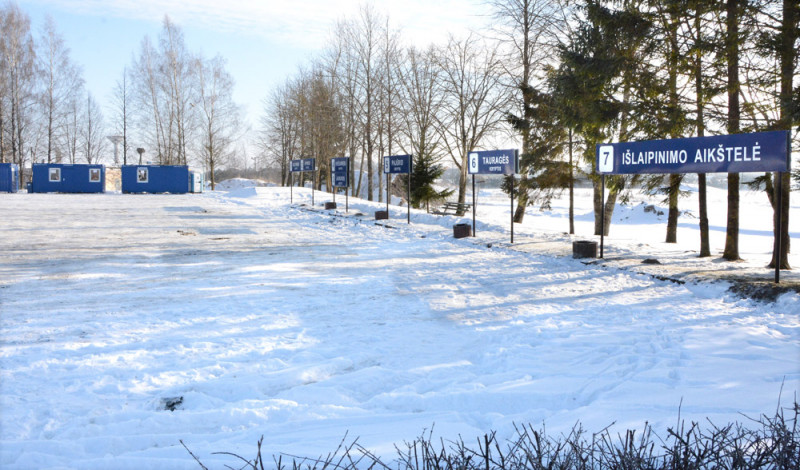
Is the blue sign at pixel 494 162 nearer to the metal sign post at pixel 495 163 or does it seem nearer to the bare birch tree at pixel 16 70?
the metal sign post at pixel 495 163

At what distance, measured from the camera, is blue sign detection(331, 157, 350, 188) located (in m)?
23.8

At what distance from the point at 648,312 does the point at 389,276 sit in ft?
13.6

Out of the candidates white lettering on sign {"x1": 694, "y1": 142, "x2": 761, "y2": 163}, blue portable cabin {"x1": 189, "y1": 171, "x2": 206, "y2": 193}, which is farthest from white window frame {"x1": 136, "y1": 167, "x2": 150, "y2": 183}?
white lettering on sign {"x1": 694, "y1": 142, "x2": 761, "y2": 163}

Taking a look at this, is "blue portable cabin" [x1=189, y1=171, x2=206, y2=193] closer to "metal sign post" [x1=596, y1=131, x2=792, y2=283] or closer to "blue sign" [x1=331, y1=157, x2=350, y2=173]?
"blue sign" [x1=331, y1=157, x2=350, y2=173]

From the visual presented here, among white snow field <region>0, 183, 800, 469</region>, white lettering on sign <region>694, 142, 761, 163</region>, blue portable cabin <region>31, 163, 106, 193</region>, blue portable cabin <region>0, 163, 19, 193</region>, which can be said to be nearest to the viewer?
white snow field <region>0, 183, 800, 469</region>

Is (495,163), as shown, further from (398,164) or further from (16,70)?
(16,70)

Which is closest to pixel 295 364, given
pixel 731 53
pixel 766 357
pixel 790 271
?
pixel 766 357

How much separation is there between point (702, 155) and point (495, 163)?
578cm

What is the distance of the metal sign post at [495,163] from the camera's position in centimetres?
1413

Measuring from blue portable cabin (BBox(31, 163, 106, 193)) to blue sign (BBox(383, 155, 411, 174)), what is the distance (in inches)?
1224

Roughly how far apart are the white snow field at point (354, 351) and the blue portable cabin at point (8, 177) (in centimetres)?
3485

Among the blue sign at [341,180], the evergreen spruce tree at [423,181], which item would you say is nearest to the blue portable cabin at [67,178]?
the evergreen spruce tree at [423,181]

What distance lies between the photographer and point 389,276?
964 cm

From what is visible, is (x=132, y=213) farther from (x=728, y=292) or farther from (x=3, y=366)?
(x=728, y=292)
